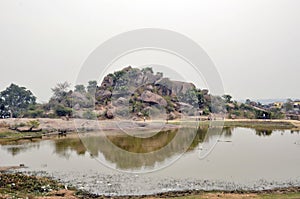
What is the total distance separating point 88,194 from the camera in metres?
14.3

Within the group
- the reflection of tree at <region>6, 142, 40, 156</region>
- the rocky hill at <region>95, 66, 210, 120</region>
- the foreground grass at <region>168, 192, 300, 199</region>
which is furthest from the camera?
the rocky hill at <region>95, 66, 210, 120</region>

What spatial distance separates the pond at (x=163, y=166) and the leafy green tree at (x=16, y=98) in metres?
32.5

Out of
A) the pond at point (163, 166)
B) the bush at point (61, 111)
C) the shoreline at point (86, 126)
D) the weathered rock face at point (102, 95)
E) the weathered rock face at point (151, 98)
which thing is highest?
the weathered rock face at point (102, 95)

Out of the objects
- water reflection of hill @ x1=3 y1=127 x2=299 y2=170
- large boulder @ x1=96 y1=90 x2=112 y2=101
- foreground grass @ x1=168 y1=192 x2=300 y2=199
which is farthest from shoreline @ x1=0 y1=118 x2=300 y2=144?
foreground grass @ x1=168 y1=192 x2=300 y2=199

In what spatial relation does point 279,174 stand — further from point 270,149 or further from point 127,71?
point 127,71

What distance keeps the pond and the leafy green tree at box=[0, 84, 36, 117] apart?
32504mm

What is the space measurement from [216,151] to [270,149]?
434 centimetres

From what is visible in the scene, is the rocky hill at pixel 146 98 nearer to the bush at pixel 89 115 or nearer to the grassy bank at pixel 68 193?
the bush at pixel 89 115

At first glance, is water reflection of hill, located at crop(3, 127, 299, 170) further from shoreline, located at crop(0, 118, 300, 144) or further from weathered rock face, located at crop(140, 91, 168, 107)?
weathered rock face, located at crop(140, 91, 168, 107)

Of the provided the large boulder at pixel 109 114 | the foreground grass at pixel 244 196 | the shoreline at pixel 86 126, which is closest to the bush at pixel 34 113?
the shoreline at pixel 86 126

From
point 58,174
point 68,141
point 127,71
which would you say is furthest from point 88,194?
point 127,71

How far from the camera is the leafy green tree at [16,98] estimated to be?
59.2m

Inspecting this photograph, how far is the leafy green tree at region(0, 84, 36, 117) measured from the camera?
59.2 m

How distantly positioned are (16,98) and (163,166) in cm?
5024
